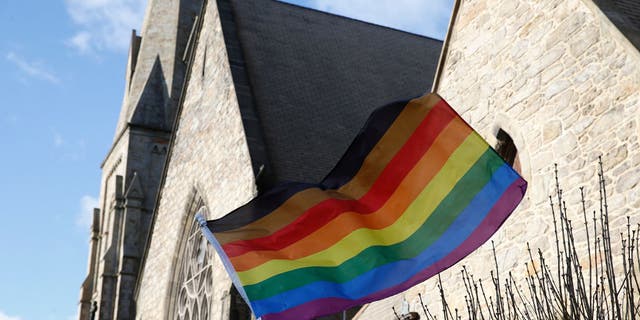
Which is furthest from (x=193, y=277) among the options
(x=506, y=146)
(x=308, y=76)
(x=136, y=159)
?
(x=136, y=159)

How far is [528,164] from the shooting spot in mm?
8992

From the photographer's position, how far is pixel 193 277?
59.9ft

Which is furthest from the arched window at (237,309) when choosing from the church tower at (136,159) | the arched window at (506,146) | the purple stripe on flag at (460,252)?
the purple stripe on flag at (460,252)

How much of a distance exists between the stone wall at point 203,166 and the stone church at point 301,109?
0.05 m

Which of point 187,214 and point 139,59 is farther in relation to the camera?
point 139,59

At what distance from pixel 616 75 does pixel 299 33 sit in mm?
12964

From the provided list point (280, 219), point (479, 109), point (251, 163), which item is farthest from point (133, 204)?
point (280, 219)

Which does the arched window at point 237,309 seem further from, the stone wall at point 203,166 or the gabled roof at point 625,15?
the gabled roof at point 625,15

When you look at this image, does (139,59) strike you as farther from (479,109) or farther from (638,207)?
(638,207)

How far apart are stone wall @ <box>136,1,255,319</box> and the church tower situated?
9.59ft

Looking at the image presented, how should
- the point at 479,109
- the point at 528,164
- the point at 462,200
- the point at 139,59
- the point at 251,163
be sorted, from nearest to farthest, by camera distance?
the point at 462,200, the point at 528,164, the point at 479,109, the point at 251,163, the point at 139,59

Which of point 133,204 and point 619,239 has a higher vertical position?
point 133,204

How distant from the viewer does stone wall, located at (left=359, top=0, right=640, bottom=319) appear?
8000mm

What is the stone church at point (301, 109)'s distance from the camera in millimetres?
8461
